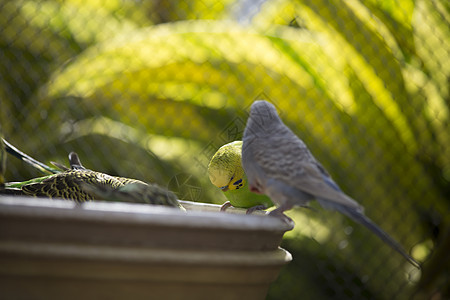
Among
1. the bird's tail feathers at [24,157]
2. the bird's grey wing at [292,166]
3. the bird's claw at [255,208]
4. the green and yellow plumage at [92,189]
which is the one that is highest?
the bird's tail feathers at [24,157]

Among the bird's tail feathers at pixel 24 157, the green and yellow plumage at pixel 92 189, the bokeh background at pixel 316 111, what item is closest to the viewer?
the green and yellow plumage at pixel 92 189

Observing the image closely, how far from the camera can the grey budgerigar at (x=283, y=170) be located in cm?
42

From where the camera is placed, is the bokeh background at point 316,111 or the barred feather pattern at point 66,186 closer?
the barred feather pattern at point 66,186

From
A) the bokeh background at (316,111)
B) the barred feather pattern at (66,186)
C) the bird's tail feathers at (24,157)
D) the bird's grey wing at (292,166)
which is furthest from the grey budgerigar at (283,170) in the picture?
the bokeh background at (316,111)

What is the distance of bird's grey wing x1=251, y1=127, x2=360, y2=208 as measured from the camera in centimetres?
42

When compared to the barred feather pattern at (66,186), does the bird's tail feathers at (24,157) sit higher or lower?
higher

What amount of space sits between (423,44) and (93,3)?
131 cm

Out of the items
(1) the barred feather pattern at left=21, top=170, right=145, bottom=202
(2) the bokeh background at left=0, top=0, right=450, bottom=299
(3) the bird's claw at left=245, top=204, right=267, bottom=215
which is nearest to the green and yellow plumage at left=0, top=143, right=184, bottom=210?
(1) the barred feather pattern at left=21, top=170, right=145, bottom=202

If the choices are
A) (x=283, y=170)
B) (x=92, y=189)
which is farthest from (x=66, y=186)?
(x=283, y=170)

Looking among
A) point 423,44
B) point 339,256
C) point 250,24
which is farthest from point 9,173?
point 423,44

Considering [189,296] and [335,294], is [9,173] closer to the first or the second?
[335,294]

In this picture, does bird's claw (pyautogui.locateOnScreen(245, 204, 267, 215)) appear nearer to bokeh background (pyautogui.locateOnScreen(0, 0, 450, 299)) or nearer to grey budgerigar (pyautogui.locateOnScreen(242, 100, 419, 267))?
grey budgerigar (pyautogui.locateOnScreen(242, 100, 419, 267))

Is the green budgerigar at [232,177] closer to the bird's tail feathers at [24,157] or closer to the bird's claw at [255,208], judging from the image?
the bird's claw at [255,208]

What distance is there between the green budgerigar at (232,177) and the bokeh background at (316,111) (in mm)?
913
